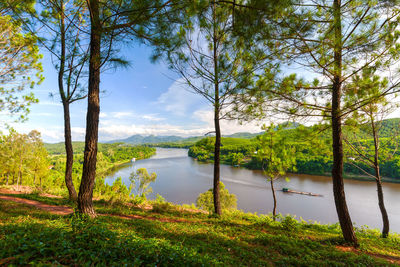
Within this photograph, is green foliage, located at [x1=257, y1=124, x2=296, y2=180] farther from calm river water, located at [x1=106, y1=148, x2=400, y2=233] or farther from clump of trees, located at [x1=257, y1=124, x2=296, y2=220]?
calm river water, located at [x1=106, y1=148, x2=400, y2=233]

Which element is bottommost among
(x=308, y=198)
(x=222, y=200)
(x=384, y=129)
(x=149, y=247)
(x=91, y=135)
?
(x=308, y=198)

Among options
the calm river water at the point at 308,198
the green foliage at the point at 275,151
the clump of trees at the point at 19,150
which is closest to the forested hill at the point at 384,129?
the green foliage at the point at 275,151

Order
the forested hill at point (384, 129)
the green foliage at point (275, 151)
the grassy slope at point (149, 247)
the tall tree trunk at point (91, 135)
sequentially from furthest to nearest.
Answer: the green foliage at point (275, 151)
the forested hill at point (384, 129)
the tall tree trunk at point (91, 135)
the grassy slope at point (149, 247)

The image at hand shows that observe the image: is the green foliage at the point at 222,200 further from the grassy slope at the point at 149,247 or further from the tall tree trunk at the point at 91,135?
the tall tree trunk at the point at 91,135

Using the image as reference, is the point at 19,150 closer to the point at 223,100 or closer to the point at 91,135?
the point at 91,135

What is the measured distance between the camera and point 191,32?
4473 mm

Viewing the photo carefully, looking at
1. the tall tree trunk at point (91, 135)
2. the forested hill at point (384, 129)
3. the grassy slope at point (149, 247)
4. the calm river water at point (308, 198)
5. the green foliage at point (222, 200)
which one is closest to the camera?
the grassy slope at point (149, 247)

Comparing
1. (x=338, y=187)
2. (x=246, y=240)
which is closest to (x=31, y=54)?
(x=246, y=240)

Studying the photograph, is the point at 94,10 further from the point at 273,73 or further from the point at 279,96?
the point at 279,96

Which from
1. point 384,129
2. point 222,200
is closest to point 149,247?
point 384,129

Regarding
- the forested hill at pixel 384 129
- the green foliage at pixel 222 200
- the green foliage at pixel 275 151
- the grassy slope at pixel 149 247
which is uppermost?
the forested hill at pixel 384 129

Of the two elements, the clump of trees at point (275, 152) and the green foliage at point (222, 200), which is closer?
the clump of trees at point (275, 152)

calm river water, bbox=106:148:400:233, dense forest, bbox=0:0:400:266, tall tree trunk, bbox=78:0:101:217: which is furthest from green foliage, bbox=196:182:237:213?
tall tree trunk, bbox=78:0:101:217

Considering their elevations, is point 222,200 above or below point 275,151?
below
